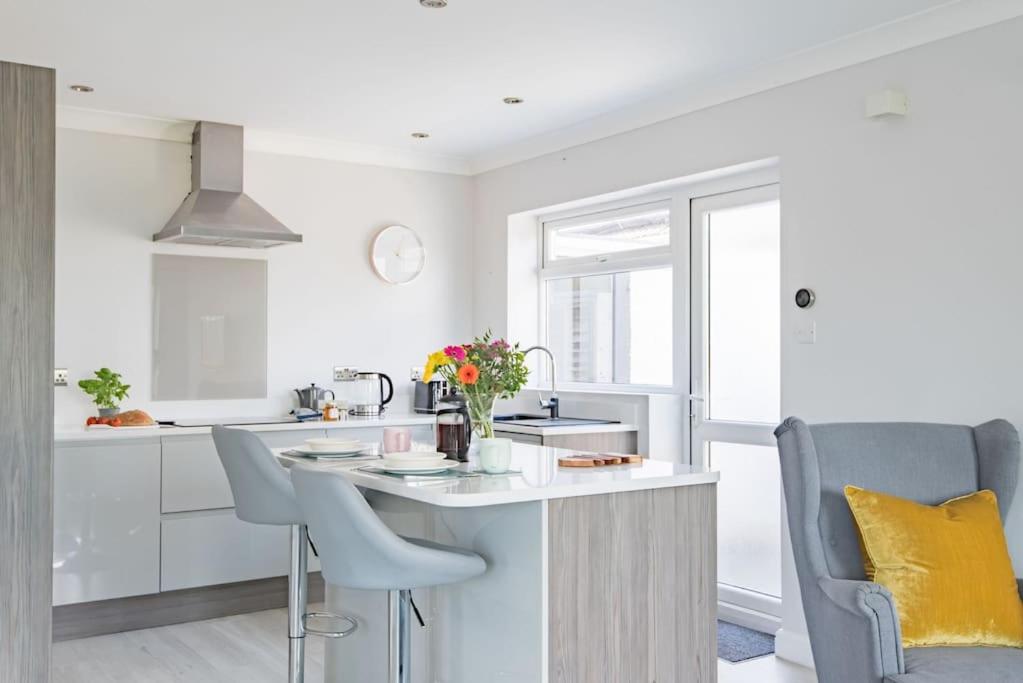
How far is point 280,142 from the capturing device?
209 inches

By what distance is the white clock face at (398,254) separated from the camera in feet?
18.7

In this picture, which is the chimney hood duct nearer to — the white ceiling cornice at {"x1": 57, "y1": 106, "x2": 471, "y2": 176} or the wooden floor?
the white ceiling cornice at {"x1": 57, "y1": 106, "x2": 471, "y2": 176}

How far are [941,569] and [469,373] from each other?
4.75 feet

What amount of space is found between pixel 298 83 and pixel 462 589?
256 cm

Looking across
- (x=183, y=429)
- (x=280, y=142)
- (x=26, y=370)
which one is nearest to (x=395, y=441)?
(x=26, y=370)

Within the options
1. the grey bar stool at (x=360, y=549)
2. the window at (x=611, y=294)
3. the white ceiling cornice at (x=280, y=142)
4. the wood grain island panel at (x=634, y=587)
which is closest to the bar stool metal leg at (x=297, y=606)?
the grey bar stool at (x=360, y=549)

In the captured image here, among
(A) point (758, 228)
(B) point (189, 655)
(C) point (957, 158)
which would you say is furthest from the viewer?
(A) point (758, 228)

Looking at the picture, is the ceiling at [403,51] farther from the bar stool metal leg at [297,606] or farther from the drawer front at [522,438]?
the bar stool metal leg at [297,606]

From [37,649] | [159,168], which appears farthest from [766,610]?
[159,168]

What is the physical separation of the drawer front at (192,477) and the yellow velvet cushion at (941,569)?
9.48 feet

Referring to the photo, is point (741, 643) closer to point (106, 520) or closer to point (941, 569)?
point (941, 569)

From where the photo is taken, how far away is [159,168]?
16.3ft

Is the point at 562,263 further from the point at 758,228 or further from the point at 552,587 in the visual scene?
the point at 552,587

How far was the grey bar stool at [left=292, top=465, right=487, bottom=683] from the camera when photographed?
2379 millimetres
